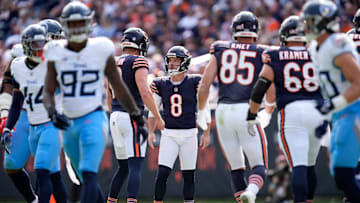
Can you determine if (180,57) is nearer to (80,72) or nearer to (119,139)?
(119,139)

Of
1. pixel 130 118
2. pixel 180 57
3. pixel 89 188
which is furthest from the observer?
pixel 180 57

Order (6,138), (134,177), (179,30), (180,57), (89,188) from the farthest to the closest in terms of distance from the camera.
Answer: (179,30), (180,57), (134,177), (6,138), (89,188)

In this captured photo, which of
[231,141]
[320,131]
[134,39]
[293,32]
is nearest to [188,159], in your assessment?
[231,141]

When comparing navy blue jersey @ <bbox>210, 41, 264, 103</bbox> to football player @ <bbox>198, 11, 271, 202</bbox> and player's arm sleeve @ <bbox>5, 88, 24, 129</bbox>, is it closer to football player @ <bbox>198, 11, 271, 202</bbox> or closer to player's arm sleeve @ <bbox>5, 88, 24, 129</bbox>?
football player @ <bbox>198, 11, 271, 202</bbox>

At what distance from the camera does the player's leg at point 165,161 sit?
736cm

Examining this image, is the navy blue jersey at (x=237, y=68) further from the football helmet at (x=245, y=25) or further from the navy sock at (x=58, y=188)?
the navy sock at (x=58, y=188)

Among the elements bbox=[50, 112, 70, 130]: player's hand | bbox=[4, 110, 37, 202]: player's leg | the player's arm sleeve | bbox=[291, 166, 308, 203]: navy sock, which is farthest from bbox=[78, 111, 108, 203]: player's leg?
bbox=[291, 166, 308, 203]: navy sock

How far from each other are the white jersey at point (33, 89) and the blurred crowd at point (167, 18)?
21.3ft

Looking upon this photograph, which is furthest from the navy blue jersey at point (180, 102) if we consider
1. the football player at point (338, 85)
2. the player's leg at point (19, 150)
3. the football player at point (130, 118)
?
the football player at point (338, 85)

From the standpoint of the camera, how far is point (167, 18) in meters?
15.4

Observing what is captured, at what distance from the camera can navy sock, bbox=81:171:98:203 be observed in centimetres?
547

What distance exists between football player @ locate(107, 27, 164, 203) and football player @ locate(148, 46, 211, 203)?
306 millimetres

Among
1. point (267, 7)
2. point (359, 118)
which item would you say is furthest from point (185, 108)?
point (267, 7)

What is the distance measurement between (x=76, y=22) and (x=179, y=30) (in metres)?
9.20
